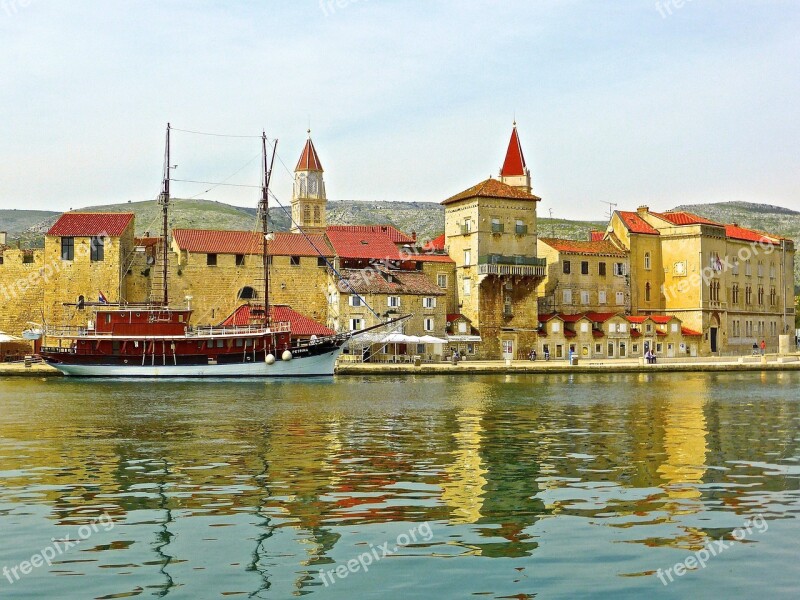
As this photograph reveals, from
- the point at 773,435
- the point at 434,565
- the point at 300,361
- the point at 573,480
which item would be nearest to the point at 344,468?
the point at 573,480

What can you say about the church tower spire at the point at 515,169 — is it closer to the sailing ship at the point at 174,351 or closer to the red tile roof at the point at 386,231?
the red tile roof at the point at 386,231

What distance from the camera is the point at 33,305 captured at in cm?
6788

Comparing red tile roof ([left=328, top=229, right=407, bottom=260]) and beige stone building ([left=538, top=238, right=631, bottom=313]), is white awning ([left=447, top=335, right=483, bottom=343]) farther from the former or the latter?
beige stone building ([left=538, top=238, right=631, bottom=313])

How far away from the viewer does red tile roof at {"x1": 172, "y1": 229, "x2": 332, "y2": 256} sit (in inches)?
2776

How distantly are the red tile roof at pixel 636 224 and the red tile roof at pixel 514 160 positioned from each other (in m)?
12.0

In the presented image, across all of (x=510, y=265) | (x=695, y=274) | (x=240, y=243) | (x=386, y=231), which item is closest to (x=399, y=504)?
(x=510, y=265)

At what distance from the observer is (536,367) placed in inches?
2399

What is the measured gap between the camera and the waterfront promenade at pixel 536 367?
59125mm

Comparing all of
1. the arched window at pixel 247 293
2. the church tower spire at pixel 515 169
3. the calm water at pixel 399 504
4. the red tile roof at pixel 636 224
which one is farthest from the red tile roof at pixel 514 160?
the calm water at pixel 399 504

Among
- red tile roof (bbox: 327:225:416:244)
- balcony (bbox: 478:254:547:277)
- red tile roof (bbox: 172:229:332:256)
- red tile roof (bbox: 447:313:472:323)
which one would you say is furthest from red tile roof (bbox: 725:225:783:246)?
red tile roof (bbox: 172:229:332:256)

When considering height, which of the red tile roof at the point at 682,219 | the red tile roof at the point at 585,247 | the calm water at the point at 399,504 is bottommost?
the calm water at the point at 399,504

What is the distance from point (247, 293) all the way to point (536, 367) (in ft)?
71.6

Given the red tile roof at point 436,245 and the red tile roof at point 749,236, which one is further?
the red tile roof at point 749,236

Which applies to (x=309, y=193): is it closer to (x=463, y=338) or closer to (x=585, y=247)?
(x=585, y=247)
